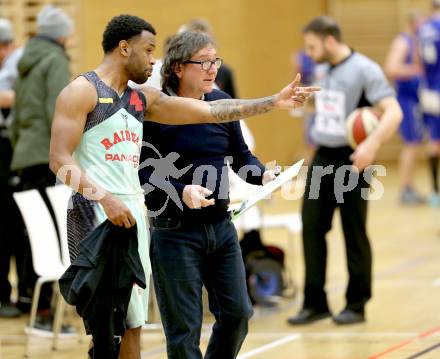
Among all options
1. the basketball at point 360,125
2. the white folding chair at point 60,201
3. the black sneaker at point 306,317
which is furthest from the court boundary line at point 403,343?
the white folding chair at point 60,201

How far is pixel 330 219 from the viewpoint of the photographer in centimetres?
786

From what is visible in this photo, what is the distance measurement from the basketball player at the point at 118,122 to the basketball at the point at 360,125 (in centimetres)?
240

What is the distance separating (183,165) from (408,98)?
381 inches

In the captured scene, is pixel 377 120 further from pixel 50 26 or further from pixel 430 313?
pixel 50 26

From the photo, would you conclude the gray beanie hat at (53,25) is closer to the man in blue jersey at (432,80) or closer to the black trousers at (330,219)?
the black trousers at (330,219)

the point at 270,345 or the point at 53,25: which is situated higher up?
the point at 53,25

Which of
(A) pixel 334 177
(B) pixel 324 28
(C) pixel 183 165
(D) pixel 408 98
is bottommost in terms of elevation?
(A) pixel 334 177

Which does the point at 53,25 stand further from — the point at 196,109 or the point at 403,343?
the point at 403,343

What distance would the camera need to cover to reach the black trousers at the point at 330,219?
7.67 meters

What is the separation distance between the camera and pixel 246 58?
51.8ft

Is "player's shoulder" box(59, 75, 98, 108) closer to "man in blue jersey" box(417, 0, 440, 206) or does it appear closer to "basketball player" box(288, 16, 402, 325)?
"basketball player" box(288, 16, 402, 325)

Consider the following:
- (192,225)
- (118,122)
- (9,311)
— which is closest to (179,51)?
(118,122)

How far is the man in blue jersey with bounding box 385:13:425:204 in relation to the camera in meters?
13.9

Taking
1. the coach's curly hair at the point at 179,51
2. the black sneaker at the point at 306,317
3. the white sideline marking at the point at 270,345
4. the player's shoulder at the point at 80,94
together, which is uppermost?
the coach's curly hair at the point at 179,51
